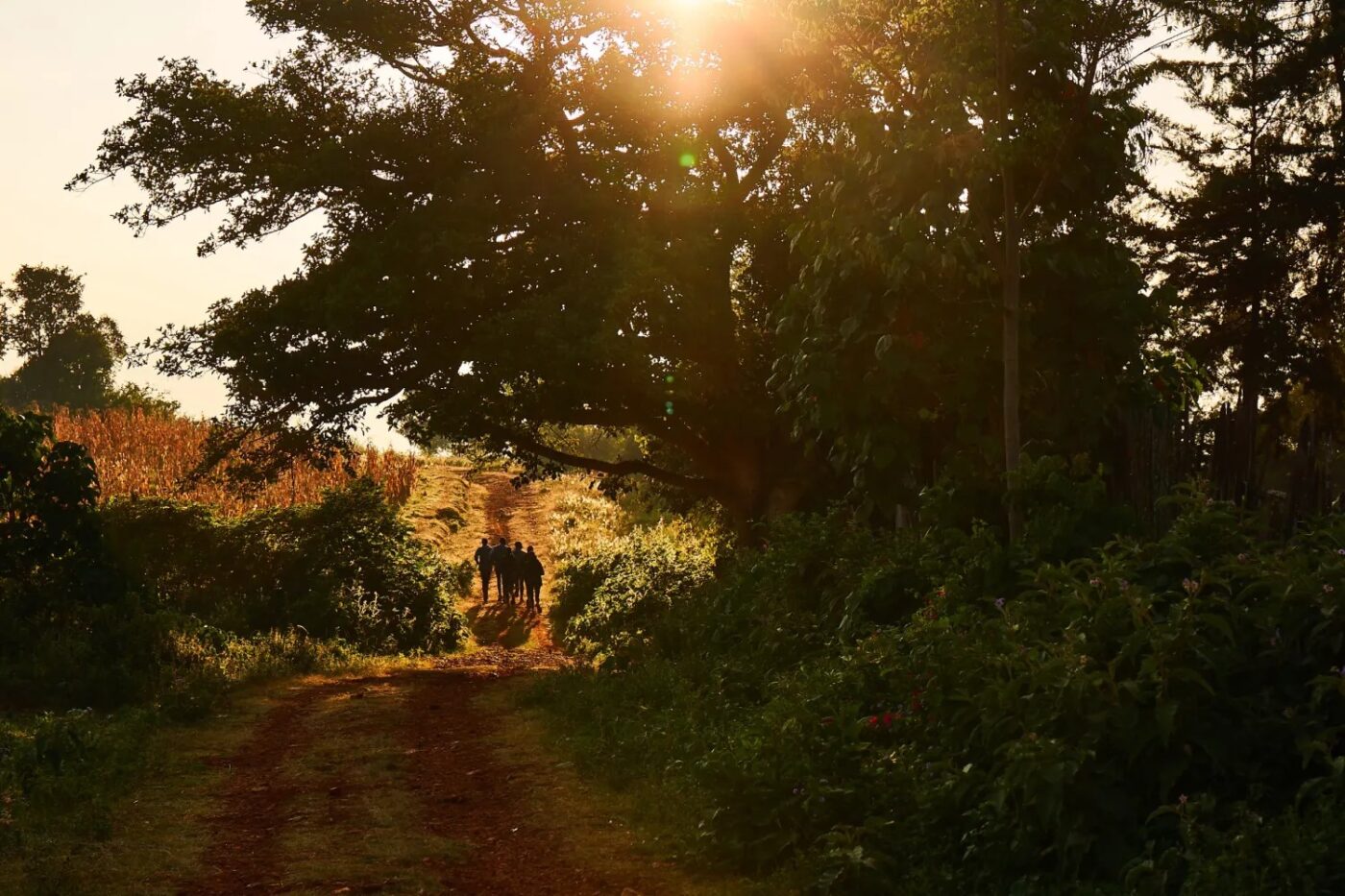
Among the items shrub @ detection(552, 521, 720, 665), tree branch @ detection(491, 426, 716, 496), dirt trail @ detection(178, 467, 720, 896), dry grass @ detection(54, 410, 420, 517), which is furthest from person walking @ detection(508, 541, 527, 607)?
A: dirt trail @ detection(178, 467, 720, 896)

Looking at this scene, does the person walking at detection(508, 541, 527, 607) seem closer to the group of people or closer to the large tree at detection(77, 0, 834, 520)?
the group of people

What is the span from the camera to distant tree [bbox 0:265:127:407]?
8225 centimetres

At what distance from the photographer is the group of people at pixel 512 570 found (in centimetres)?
3412

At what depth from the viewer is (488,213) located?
2253 centimetres

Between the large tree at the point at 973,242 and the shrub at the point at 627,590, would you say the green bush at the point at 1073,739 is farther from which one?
the shrub at the point at 627,590

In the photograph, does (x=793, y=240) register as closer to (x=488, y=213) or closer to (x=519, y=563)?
(x=488, y=213)

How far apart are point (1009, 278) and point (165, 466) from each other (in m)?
27.8

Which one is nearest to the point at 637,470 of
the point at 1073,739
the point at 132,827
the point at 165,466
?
the point at 165,466

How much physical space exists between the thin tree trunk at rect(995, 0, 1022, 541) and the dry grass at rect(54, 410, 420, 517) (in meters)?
17.5

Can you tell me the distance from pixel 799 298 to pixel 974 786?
27.3 ft

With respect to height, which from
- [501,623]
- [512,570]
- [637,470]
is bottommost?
[501,623]

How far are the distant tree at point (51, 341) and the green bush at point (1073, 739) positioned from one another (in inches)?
3112

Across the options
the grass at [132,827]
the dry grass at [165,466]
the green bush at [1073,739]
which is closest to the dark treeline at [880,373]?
the green bush at [1073,739]

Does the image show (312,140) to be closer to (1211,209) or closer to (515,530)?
(1211,209)
